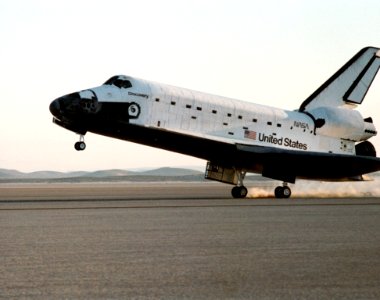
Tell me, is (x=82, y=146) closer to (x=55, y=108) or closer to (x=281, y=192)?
(x=55, y=108)

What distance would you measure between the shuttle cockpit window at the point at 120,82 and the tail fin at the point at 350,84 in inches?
406

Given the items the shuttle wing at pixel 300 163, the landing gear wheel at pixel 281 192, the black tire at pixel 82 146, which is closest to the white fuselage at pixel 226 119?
the shuttle wing at pixel 300 163

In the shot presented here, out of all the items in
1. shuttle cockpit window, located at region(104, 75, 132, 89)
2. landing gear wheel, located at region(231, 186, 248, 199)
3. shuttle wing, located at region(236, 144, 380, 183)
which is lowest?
landing gear wheel, located at region(231, 186, 248, 199)

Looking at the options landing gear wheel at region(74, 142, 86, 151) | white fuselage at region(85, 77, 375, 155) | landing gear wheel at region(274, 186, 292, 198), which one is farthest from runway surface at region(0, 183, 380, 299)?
landing gear wheel at region(274, 186, 292, 198)

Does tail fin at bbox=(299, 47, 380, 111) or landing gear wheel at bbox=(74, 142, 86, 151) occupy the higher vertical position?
tail fin at bbox=(299, 47, 380, 111)

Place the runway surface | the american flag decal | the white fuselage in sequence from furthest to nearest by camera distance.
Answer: the american flag decal
the white fuselage
the runway surface

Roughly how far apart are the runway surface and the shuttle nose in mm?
10107

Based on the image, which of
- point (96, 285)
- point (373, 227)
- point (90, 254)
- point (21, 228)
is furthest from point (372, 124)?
point (96, 285)

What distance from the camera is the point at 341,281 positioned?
6426mm

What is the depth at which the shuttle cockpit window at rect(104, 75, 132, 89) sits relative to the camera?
82.8ft

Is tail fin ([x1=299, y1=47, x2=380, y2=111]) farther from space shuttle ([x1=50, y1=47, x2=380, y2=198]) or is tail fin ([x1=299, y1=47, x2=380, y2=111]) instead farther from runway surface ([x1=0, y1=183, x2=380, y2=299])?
runway surface ([x1=0, y1=183, x2=380, y2=299])

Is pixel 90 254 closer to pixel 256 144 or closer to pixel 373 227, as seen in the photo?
pixel 373 227

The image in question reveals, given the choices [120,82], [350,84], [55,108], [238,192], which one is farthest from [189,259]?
[350,84]

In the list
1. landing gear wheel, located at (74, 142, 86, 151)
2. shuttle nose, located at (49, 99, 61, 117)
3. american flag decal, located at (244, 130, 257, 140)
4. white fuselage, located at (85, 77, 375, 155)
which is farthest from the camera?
american flag decal, located at (244, 130, 257, 140)
